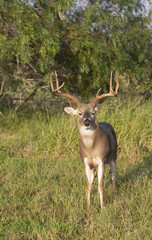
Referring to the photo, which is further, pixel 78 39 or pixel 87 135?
pixel 78 39

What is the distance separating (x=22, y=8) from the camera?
7238 millimetres

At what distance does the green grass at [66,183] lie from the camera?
3.74m

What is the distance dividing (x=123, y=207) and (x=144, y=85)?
6.60m

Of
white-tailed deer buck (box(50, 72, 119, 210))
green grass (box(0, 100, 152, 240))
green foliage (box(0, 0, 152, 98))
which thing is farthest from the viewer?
green foliage (box(0, 0, 152, 98))

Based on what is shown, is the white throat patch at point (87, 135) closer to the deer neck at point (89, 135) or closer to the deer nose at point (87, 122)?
the deer neck at point (89, 135)

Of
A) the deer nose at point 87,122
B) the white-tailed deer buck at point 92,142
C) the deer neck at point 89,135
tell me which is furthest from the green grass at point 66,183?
the deer nose at point 87,122

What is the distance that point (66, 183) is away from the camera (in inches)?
211

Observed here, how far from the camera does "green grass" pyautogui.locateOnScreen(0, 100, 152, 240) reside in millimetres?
3736

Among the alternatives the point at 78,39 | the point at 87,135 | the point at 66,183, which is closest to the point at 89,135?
the point at 87,135

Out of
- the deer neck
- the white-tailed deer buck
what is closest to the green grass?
the white-tailed deer buck

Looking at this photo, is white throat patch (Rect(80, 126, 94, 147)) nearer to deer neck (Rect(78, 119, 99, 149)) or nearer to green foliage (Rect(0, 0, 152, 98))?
deer neck (Rect(78, 119, 99, 149))

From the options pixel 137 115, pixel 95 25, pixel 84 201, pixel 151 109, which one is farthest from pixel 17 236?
pixel 95 25

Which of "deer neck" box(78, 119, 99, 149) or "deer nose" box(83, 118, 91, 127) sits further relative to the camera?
"deer neck" box(78, 119, 99, 149)

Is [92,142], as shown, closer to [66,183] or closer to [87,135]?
[87,135]
